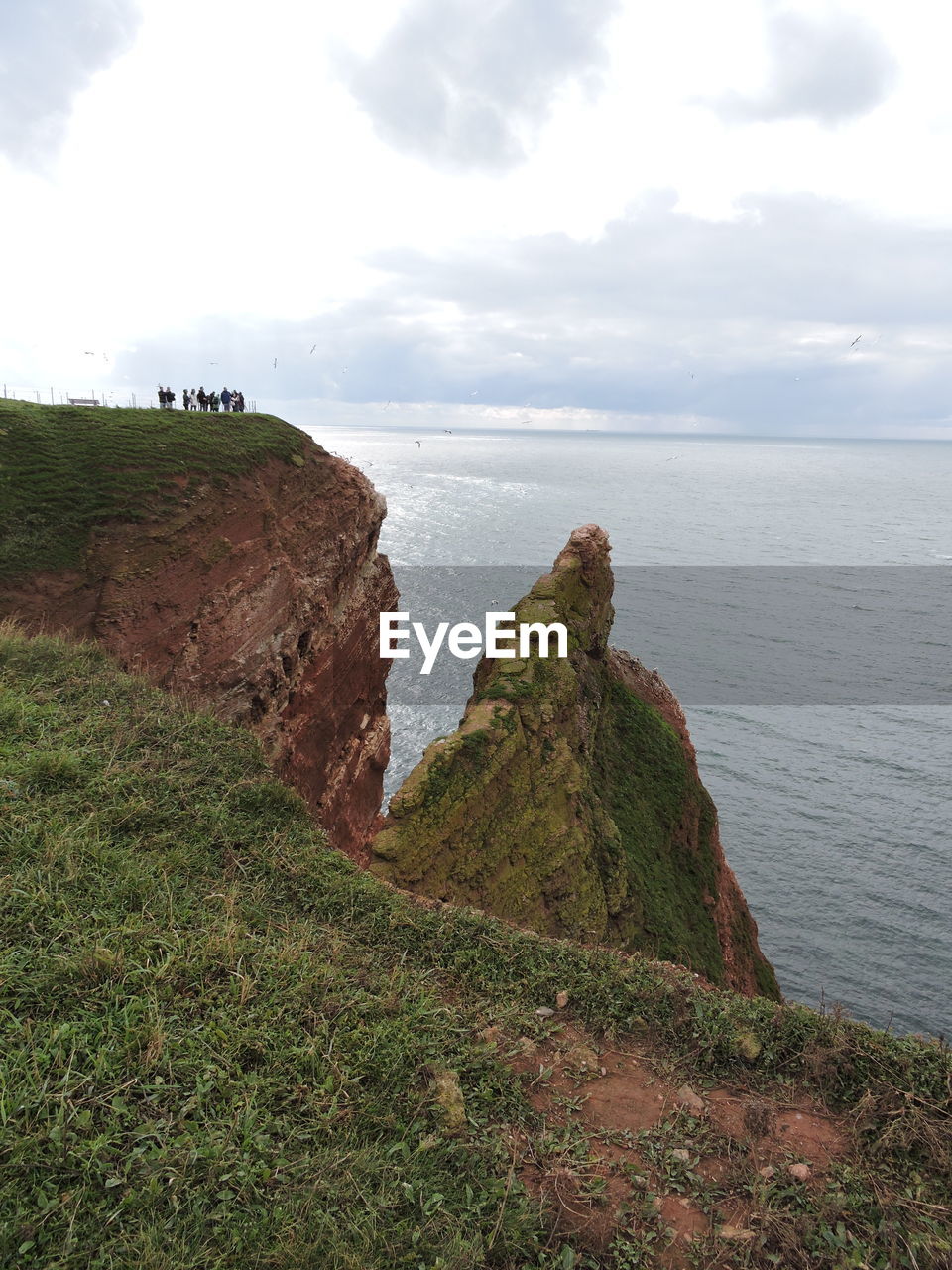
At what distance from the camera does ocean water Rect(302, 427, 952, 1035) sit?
29.7 m

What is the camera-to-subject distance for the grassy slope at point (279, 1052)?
180 inches

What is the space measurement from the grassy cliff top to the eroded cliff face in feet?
32.1

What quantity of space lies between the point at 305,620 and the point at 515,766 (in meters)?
8.56

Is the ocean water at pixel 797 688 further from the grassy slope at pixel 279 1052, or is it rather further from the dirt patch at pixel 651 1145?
the dirt patch at pixel 651 1145

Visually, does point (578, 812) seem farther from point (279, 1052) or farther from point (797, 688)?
point (797, 688)

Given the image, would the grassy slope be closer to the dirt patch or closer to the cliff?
the dirt patch

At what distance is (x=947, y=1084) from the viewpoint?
21.3 ft

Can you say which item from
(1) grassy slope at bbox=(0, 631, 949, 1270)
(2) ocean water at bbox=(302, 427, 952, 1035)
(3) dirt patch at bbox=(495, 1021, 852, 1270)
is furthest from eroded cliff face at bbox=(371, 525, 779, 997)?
(3) dirt patch at bbox=(495, 1021, 852, 1270)

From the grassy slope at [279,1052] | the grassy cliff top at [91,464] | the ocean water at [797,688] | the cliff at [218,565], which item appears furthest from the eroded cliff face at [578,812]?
the grassy cliff top at [91,464]

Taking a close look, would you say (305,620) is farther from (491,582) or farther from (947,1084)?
(491,582)

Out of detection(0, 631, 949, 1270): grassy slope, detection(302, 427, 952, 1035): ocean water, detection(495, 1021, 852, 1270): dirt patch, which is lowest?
detection(302, 427, 952, 1035): ocean water

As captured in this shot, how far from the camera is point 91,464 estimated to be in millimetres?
19594

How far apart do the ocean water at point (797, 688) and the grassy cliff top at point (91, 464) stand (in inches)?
707

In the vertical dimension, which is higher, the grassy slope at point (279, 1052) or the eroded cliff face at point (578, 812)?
the grassy slope at point (279, 1052)
